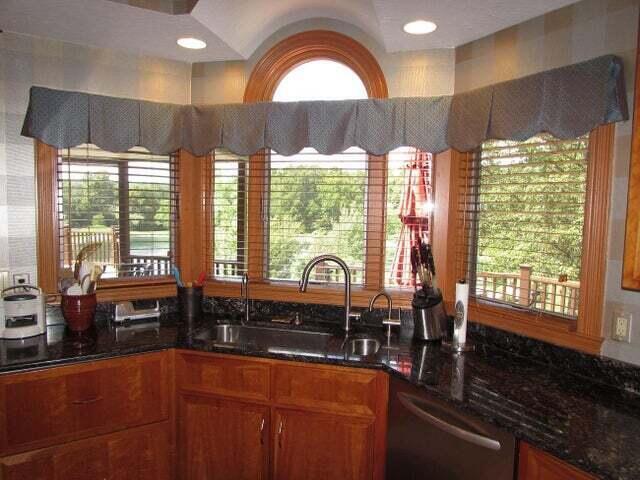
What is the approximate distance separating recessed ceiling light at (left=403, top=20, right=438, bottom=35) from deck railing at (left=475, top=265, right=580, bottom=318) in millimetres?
1162

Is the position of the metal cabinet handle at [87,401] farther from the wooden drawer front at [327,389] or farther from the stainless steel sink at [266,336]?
the wooden drawer front at [327,389]

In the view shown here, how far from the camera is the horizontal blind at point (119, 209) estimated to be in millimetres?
2461

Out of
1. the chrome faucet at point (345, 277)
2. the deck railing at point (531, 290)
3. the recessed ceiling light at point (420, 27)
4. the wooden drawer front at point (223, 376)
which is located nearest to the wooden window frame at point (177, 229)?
the wooden drawer front at point (223, 376)

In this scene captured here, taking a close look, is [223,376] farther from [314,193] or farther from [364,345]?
[314,193]

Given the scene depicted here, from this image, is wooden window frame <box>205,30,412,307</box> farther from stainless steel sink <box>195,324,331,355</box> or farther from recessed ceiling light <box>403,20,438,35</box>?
recessed ceiling light <box>403,20,438,35</box>

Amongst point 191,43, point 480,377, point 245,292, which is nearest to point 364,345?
point 480,377

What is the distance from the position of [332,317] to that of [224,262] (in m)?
0.75

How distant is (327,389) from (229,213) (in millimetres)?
1261

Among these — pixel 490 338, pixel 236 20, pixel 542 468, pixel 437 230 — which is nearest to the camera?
pixel 542 468

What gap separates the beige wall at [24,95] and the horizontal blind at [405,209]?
1642mm

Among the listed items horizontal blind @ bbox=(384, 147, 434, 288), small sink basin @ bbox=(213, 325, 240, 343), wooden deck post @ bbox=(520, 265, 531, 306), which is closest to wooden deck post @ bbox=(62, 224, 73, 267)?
small sink basin @ bbox=(213, 325, 240, 343)

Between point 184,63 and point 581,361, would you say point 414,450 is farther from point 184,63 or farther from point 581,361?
point 184,63

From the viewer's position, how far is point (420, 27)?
208 centimetres

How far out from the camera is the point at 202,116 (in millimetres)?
2633
